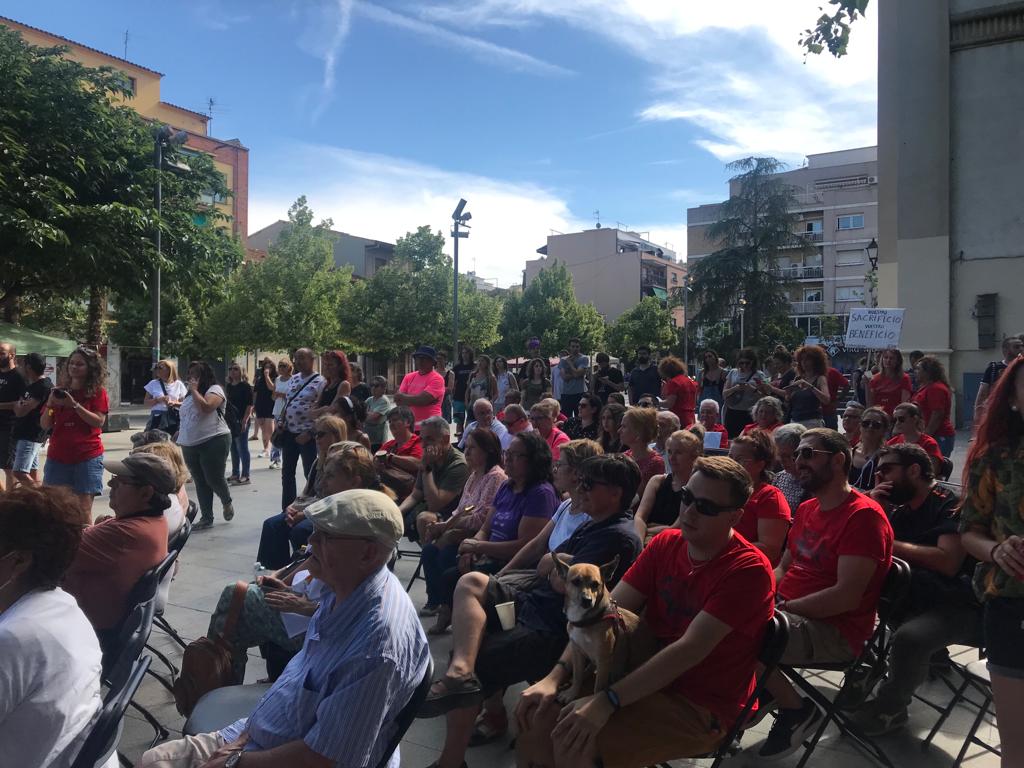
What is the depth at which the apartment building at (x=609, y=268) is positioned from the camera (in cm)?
7619

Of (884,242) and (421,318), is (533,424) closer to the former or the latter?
(884,242)

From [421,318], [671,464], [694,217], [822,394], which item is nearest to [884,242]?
[822,394]

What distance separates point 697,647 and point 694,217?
77.7 metres

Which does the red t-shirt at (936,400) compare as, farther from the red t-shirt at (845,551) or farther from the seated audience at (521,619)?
the seated audience at (521,619)

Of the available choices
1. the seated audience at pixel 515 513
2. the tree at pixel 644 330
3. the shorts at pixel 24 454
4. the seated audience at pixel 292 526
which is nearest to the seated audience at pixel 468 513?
the seated audience at pixel 515 513

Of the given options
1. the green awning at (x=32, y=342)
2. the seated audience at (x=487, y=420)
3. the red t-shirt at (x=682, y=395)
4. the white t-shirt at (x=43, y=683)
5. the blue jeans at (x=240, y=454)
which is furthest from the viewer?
the green awning at (x=32, y=342)

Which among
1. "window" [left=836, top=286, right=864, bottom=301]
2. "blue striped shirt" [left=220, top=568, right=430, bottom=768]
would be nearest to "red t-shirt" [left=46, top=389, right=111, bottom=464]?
"blue striped shirt" [left=220, top=568, right=430, bottom=768]

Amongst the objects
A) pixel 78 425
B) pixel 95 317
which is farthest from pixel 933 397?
pixel 95 317

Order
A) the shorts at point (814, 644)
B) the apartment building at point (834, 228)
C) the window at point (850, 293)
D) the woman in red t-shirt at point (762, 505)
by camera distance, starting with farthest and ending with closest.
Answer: the window at point (850, 293), the apartment building at point (834, 228), the woman in red t-shirt at point (762, 505), the shorts at point (814, 644)

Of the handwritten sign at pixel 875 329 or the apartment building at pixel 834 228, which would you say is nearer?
the handwritten sign at pixel 875 329

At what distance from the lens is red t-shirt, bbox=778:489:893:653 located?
3.16 metres

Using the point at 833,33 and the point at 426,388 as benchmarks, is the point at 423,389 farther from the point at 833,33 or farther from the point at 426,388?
the point at 833,33

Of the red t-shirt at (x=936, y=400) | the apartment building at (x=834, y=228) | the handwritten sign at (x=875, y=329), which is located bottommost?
the red t-shirt at (x=936, y=400)

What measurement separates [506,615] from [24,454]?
6.14 metres
